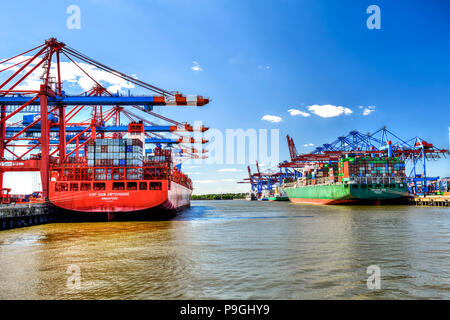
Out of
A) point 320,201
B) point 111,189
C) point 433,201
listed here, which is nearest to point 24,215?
point 111,189

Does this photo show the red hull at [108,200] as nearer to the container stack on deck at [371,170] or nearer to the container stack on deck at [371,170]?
the container stack on deck at [371,170]

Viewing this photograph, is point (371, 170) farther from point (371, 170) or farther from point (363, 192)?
point (363, 192)

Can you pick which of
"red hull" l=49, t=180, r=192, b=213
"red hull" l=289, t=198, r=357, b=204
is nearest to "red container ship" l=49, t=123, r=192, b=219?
"red hull" l=49, t=180, r=192, b=213

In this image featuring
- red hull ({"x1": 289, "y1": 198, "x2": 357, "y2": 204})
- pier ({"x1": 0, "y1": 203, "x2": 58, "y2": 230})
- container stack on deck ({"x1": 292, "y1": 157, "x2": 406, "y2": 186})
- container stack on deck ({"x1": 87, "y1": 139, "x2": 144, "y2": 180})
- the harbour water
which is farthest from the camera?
red hull ({"x1": 289, "y1": 198, "x2": 357, "y2": 204})

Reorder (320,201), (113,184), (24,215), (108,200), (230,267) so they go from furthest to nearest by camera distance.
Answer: (320,201)
(113,184)
(108,200)
(24,215)
(230,267)

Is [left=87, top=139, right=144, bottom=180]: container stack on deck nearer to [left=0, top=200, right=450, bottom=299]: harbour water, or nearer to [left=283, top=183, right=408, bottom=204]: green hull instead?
[left=0, top=200, right=450, bottom=299]: harbour water

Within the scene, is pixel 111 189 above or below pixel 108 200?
above

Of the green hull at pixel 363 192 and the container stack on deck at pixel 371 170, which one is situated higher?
the container stack on deck at pixel 371 170

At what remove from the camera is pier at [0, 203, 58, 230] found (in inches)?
1001

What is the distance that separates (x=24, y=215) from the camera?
27.3 metres

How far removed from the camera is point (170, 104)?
35.6 metres

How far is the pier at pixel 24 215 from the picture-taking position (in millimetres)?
25422

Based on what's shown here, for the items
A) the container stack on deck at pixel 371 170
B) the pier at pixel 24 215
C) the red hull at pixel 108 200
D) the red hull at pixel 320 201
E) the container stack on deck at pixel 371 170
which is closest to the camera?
the pier at pixel 24 215

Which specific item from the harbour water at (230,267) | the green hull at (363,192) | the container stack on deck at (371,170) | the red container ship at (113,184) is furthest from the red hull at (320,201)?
the harbour water at (230,267)
